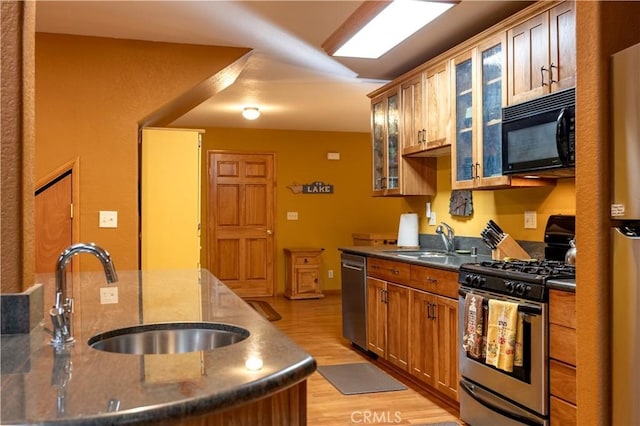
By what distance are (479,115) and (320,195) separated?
16.4 ft

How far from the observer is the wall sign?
27.4 feet

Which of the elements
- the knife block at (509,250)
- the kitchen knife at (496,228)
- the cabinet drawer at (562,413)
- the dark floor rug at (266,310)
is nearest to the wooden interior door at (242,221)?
the dark floor rug at (266,310)

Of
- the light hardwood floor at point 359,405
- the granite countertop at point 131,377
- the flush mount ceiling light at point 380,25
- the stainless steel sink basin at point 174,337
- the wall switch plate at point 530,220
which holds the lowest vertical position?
the light hardwood floor at point 359,405

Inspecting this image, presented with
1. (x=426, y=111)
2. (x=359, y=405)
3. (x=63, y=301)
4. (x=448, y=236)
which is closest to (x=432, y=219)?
(x=448, y=236)

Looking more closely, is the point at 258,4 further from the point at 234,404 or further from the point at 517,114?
the point at 234,404

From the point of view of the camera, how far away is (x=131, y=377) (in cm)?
109

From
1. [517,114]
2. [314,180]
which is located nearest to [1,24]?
[517,114]

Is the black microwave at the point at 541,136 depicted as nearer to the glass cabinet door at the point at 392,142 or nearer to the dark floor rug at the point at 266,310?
the glass cabinet door at the point at 392,142

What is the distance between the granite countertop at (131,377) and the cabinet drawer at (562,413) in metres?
1.58

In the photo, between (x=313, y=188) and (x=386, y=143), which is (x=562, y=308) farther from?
(x=313, y=188)

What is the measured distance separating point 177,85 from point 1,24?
9.23ft

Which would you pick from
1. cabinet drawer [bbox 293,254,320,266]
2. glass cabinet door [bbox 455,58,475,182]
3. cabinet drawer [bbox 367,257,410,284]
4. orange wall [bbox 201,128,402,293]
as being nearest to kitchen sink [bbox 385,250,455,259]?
cabinet drawer [bbox 367,257,410,284]

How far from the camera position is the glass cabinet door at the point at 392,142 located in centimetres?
477

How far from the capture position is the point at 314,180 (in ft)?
27.7
